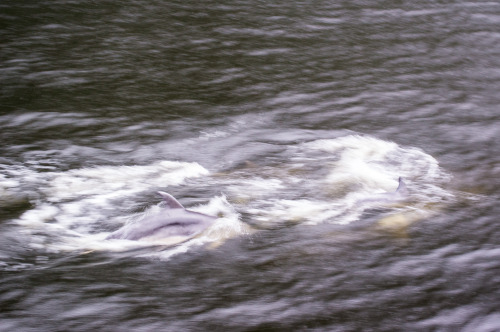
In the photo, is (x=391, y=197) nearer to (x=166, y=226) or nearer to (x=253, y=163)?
(x=253, y=163)

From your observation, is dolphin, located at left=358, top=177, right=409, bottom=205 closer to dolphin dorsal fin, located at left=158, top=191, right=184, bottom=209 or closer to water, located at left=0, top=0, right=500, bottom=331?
water, located at left=0, top=0, right=500, bottom=331

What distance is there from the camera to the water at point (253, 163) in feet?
Result: 17.9

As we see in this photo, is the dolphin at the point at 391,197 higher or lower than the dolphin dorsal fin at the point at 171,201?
lower

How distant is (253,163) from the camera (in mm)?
7809

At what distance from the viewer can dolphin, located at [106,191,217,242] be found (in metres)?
6.01

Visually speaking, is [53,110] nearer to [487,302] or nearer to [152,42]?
[152,42]

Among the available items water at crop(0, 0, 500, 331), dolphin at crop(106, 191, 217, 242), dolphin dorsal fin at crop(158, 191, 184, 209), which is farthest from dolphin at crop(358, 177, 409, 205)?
dolphin dorsal fin at crop(158, 191, 184, 209)

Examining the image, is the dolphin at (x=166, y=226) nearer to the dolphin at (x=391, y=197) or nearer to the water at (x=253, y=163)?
the water at (x=253, y=163)

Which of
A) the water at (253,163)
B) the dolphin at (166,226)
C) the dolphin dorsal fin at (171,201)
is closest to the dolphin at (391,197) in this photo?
the water at (253,163)

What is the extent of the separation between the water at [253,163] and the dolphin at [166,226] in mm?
93

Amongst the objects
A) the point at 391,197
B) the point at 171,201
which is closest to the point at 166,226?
the point at 171,201

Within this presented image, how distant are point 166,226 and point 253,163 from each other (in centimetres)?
199

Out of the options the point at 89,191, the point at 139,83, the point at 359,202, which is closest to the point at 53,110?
the point at 139,83

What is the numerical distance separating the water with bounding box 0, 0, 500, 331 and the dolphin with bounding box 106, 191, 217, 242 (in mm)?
93
